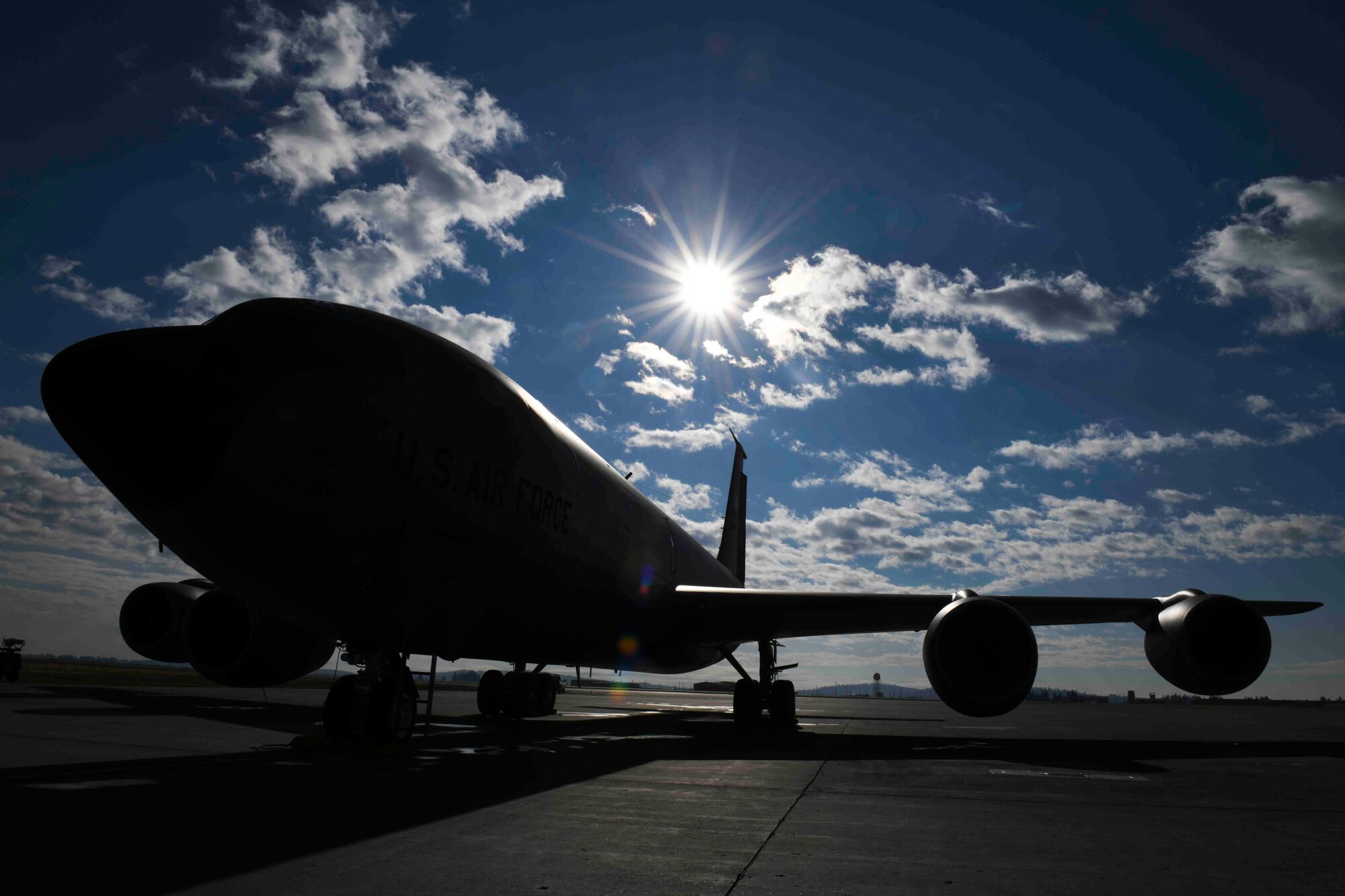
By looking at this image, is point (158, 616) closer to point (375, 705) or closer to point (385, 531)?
point (375, 705)

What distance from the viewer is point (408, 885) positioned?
3543mm

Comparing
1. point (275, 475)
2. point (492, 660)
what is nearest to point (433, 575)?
point (275, 475)

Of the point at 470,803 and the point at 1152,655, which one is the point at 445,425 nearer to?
the point at 470,803

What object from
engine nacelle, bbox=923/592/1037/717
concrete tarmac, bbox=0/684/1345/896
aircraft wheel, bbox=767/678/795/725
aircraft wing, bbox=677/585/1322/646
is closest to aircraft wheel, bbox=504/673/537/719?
aircraft wing, bbox=677/585/1322/646

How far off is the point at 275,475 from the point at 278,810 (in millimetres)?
2893

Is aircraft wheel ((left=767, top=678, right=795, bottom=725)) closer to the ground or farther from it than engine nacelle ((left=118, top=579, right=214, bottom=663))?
closer to the ground

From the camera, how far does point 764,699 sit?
16000 mm

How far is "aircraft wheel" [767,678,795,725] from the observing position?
52.6ft

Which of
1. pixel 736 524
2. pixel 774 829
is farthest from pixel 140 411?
pixel 736 524

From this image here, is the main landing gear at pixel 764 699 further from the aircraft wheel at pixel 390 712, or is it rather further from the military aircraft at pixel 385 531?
the aircraft wheel at pixel 390 712

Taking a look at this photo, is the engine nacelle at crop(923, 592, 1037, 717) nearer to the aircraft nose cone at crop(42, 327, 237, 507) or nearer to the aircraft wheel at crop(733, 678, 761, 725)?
the aircraft wheel at crop(733, 678, 761, 725)

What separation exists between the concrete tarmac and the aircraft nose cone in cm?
244

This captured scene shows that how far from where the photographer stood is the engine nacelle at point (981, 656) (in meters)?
10.9

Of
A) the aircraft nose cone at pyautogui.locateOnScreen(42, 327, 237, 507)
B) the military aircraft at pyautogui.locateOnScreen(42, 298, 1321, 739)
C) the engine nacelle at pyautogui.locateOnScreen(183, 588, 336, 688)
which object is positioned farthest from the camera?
the engine nacelle at pyautogui.locateOnScreen(183, 588, 336, 688)
